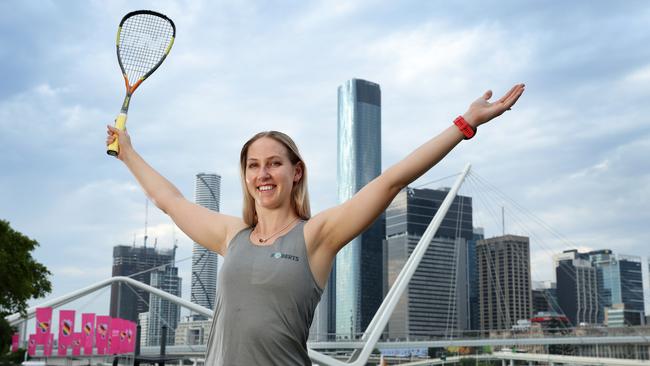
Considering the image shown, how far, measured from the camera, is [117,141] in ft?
10.9

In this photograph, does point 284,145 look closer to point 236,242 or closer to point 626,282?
point 236,242

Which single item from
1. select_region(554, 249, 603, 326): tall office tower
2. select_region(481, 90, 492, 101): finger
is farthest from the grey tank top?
select_region(554, 249, 603, 326): tall office tower

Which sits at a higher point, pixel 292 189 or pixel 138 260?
pixel 138 260

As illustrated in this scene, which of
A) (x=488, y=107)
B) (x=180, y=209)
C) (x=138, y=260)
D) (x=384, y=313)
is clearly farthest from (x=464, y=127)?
(x=138, y=260)

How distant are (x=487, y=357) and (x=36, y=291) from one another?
8841 cm

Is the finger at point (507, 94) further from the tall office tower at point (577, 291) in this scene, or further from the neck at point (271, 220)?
the tall office tower at point (577, 291)

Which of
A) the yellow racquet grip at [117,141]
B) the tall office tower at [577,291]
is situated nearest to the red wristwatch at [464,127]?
the yellow racquet grip at [117,141]

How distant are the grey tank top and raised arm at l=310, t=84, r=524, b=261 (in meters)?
0.09

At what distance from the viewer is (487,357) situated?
10919 cm

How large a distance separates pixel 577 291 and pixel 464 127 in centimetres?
18563

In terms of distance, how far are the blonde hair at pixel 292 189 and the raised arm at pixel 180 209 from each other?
55 millimetres

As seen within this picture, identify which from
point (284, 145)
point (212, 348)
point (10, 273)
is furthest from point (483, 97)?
point (10, 273)

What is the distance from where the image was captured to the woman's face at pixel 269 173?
2.62 metres

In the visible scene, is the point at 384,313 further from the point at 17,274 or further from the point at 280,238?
the point at 280,238
